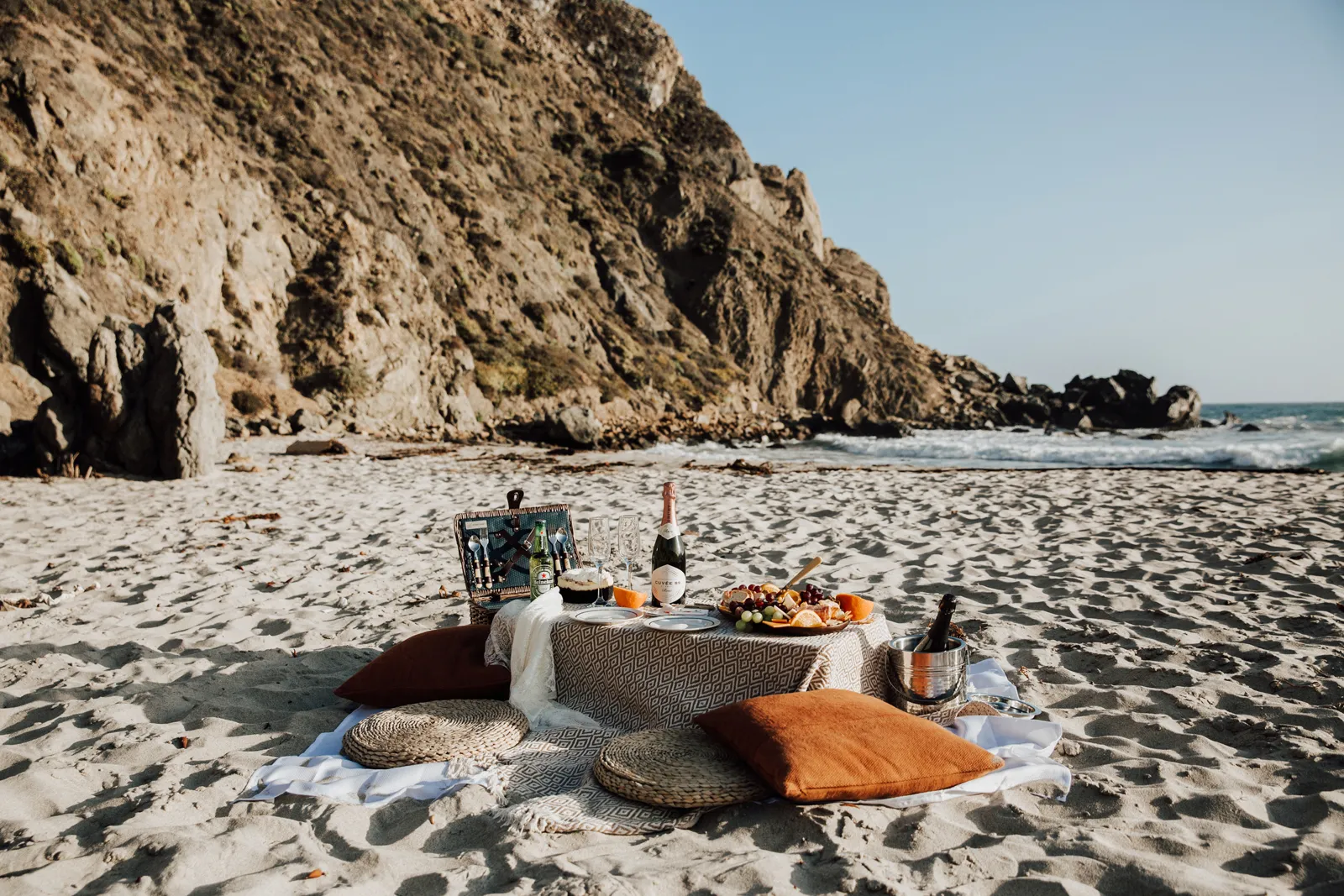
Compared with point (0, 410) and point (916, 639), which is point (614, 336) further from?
point (916, 639)

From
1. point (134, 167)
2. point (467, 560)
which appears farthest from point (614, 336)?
point (467, 560)

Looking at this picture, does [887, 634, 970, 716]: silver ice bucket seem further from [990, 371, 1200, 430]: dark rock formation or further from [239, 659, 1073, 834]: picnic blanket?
[990, 371, 1200, 430]: dark rock formation

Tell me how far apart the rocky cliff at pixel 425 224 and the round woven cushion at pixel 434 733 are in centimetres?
1194

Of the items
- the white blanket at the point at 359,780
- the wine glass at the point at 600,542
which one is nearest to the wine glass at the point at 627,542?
the wine glass at the point at 600,542

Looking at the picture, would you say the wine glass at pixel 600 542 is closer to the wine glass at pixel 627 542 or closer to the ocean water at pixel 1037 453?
the wine glass at pixel 627 542

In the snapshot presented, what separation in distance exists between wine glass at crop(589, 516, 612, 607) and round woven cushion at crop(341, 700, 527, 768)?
860 millimetres

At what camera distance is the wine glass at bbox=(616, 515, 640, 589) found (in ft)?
13.8

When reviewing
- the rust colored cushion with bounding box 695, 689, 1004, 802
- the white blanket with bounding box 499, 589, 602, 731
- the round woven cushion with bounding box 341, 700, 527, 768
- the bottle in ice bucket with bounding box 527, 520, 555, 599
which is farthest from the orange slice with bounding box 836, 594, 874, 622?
the round woven cushion with bounding box 341, 700, 527, 768

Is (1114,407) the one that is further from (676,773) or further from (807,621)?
(676,773)

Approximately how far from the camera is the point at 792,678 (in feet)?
11.2

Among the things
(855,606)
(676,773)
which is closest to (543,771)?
(676,773)

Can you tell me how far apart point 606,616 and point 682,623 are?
0.41 m

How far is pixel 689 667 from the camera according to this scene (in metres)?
3.59

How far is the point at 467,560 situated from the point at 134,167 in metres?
22.6
